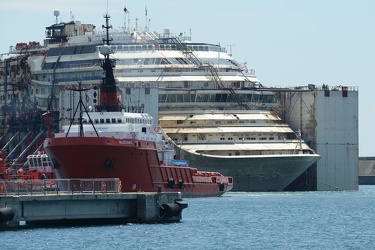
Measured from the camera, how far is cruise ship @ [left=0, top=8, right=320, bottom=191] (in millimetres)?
137250

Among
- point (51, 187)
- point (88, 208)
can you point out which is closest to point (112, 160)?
point (51, 187)

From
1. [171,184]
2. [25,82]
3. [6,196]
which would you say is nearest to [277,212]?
[171,184]

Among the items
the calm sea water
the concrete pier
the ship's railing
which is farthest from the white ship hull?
the concrete pier

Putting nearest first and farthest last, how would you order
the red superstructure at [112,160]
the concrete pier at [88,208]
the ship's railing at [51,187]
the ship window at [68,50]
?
1. the concrete pier at [88,208]
2. the ship's railing at [51,187]
3. the red superstructure at [112,160]
4. the ship window at [68,50]

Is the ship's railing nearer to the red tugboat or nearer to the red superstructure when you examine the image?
the red superstructure

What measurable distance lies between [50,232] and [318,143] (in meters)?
73.2

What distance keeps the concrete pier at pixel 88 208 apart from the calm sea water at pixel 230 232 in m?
0.68

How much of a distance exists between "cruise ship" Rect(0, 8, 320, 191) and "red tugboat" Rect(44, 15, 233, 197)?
1561 centimetres

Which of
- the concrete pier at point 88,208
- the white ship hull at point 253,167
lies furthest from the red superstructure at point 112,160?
the concrete pier at point 88,208

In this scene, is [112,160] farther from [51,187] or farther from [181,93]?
[181,93]

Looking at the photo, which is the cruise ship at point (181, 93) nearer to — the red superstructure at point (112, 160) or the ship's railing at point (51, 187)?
the red superstructure at point (112, 160)

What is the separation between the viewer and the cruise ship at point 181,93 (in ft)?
450

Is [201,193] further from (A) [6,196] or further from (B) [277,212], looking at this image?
(A) [6,196]

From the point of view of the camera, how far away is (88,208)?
7906 centimetres
